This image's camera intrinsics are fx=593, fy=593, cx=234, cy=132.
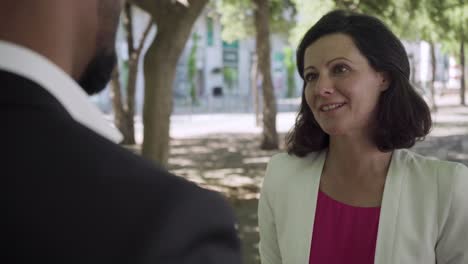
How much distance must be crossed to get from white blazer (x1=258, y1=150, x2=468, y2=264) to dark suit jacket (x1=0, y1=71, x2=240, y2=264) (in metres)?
1.41

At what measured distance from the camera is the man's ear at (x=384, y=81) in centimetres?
232

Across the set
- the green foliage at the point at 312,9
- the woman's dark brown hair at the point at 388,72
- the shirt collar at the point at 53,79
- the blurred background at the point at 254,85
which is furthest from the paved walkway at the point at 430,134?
the shirt collar at the point at 53,79

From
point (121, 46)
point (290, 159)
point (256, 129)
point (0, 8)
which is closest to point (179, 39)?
point (290, 159)

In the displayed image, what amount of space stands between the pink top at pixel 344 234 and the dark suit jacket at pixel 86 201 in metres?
1.49

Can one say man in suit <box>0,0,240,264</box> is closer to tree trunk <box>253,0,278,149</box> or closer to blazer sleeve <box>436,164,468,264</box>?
blazer sleeve <box>436,164,468,264</box>

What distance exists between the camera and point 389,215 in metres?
2.07

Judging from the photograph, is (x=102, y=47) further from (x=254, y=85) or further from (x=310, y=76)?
(x=254, y=85)

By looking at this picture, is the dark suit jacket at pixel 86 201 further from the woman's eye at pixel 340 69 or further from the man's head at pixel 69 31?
the woman's eye at pixel 340 69

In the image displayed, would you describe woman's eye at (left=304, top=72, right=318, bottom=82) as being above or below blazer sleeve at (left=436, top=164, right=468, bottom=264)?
above

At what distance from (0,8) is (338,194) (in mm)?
1752

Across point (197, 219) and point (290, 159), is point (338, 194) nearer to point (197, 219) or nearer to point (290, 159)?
point (290, 159)

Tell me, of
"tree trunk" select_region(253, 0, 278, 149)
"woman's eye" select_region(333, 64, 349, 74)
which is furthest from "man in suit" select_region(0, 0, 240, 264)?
"tree trunk" select_region(253, 0, 278, 149)

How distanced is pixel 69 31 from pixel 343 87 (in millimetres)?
1598

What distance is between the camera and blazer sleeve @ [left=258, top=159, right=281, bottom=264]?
2377 millimetres
